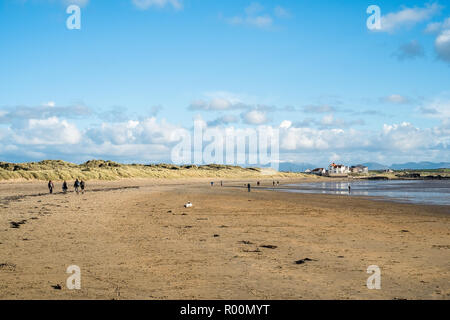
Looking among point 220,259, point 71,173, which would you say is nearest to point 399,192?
point 220,259

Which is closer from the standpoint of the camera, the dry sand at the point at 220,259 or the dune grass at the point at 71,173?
the dry sand at the point at 220,259

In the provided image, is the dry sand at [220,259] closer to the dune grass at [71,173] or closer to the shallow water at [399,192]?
the shallow water at [399,192]

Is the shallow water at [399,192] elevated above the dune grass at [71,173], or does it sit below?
below

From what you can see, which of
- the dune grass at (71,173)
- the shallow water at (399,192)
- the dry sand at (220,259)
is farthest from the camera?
the dune grass at (71,173)

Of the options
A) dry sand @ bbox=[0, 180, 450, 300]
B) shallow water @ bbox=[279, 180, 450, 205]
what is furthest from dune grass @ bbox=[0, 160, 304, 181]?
dry sand @ bbox=[0, 180, 450, 300]

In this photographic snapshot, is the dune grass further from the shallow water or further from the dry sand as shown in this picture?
the dry sand

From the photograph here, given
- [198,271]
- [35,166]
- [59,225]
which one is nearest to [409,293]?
[198,271]

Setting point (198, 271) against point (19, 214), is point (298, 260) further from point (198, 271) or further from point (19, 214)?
point (19, 214)

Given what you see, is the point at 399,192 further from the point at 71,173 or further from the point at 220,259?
the point at 71,173

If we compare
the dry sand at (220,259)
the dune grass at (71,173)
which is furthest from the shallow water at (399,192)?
the dune grass at (71,173)

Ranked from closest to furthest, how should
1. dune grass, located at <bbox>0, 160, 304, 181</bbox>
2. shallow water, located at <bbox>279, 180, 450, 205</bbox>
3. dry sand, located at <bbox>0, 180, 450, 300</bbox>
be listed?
1. dry sand, located at <bbox>0, 180, 450, 300</bbox>
2. shallow water, located at <bbox>279, 180, 450, 205</bbox>
3. dune grass, located at <bbox>0, 160, 304, 181</bbox>

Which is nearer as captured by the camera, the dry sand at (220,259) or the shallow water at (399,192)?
the dry sand at (220,259)

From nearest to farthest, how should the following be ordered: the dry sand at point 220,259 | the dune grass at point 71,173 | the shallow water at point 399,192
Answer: the dry sand at point 220,259
the shallow water at point 399,192
the dune grass at point 71,173
